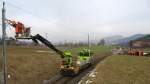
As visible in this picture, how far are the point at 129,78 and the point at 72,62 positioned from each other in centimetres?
1063

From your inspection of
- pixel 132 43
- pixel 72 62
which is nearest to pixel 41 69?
pixel 72 62

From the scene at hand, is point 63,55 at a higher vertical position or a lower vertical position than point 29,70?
higher

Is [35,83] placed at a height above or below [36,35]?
below

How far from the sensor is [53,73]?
42.5m

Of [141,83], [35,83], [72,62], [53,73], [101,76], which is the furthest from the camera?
[53,73]

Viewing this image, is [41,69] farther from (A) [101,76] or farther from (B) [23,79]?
(A) [101,76]

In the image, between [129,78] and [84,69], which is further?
[84,69]

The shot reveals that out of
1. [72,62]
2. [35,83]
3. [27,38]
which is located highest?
[27,38]

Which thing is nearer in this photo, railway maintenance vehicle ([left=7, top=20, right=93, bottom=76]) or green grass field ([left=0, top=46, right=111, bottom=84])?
railway maintenance vehicle ([left=7, top=20, right=93, bottom=76])

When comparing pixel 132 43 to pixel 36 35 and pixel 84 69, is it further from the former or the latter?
pixel 36 35

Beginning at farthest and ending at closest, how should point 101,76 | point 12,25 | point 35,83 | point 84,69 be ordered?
point 84,69, point 35,83, point 101,76, point 12,25

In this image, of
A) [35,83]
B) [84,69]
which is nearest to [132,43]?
[84,69]

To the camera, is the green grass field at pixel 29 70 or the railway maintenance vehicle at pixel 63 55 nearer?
the railway maintenance vehicle at pixel 63 55

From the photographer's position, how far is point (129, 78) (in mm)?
30938
